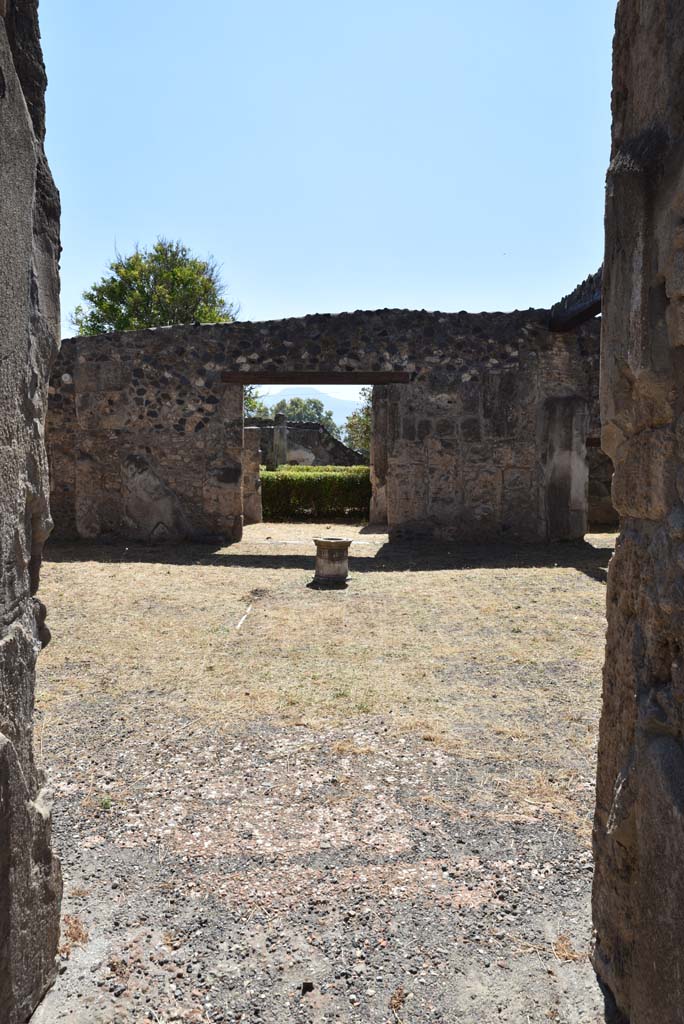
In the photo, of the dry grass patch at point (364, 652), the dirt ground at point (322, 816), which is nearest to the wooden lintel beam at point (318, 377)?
the dry grass patch at point (364, 652)

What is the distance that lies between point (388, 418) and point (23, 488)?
337 inches

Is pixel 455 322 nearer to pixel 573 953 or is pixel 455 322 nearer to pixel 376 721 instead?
pixel 376 721

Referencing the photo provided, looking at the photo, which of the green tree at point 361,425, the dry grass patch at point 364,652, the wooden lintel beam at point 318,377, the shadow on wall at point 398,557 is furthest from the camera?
the green tree at point 361,425

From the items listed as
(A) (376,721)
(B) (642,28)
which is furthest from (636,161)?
(A) (376,721)

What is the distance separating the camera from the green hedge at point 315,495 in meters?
16.2

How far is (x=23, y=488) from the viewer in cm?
161

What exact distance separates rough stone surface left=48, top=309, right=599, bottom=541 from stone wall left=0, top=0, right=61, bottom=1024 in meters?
8.08

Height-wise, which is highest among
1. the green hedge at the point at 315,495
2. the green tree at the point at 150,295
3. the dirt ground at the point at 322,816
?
the green tree at the point at 150,295

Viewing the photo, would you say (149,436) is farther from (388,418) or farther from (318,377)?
(388,418)

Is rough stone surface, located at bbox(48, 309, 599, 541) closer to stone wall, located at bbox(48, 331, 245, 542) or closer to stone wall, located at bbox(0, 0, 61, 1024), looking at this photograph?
stone wall, located at bbox(48, 331, 245, 542)

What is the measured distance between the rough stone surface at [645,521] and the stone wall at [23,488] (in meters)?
1.32

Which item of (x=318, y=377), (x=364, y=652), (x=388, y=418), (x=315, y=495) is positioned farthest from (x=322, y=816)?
(x=315, y=495)

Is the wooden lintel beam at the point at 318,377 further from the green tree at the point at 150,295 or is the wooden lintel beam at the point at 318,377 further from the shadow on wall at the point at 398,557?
the green tree at the point at 150,295

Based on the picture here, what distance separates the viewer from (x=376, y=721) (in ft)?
11.8
